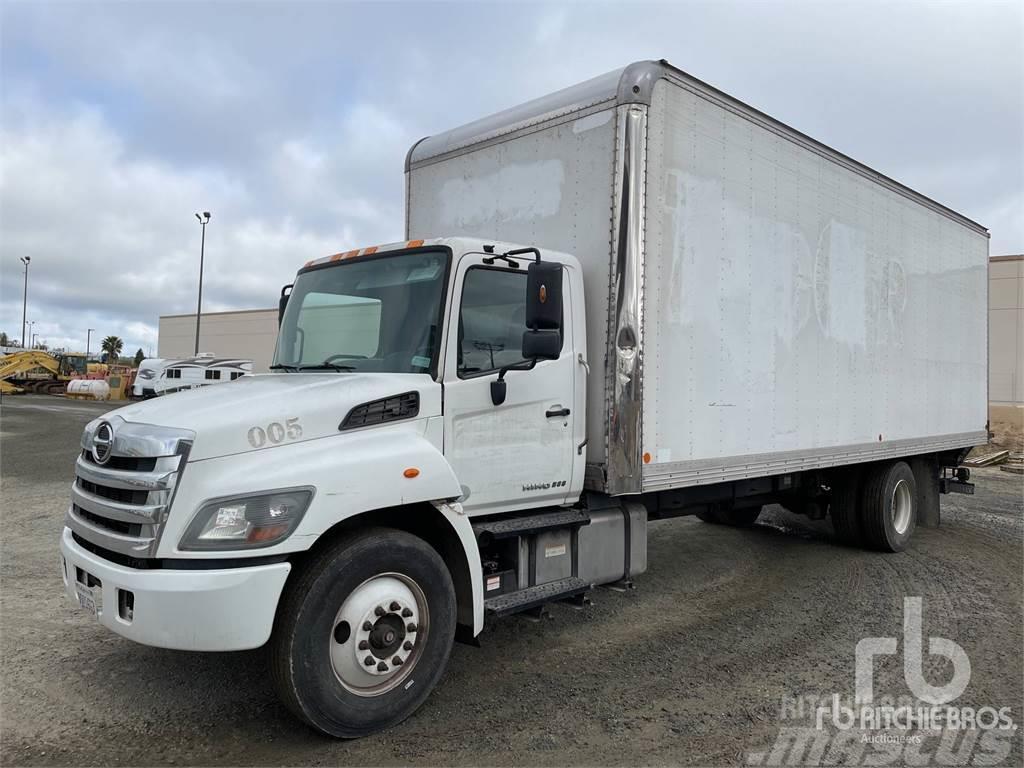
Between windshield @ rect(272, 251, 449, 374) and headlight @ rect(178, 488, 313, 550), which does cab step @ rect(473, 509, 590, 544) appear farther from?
headlight @ rect(178, 488, 313, 550)

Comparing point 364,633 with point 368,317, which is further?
point 368,317

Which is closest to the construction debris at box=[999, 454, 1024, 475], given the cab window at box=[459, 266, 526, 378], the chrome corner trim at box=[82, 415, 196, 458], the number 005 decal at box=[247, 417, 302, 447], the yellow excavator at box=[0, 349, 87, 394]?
the cab window at box=[459, 266, 526, 378]

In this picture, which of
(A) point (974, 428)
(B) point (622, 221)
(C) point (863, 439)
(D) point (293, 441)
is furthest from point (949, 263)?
(D) point (293, 441)

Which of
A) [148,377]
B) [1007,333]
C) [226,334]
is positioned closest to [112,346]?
[226,334]

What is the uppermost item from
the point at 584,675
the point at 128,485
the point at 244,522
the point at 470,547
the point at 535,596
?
the point at 128,485

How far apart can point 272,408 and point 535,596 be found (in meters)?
2.04

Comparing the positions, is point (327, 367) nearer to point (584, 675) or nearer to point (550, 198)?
point (550, 198)

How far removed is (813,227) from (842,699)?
12.9 feet

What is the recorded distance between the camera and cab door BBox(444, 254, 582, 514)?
13.6 ft

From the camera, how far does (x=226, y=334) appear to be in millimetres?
57406

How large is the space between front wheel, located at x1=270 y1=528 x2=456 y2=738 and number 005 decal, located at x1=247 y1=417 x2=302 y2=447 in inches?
23.5

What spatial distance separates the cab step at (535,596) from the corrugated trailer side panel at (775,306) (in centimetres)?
89

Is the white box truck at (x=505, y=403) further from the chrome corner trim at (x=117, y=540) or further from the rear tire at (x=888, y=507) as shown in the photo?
the rear tire at (x=888, y=507)

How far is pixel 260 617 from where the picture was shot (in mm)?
3271
